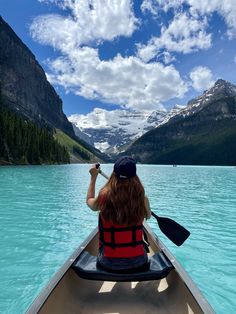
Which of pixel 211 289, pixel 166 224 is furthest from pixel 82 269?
pixel 211 289

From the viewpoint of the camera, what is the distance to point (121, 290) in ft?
24.4

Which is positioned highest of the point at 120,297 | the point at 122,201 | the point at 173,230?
the point at 122,201

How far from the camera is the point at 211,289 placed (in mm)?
10727

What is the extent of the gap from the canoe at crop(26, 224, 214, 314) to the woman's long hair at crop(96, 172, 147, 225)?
1171 millimetres

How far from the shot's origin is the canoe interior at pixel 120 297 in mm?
6348

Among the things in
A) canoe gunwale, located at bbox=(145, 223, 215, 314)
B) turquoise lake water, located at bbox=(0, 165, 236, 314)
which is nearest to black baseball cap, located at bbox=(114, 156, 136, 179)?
canoe gunwale, located at bbox=(145, 223, 215, 314)

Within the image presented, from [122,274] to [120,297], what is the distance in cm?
74

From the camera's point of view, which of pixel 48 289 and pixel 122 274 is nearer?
pixel 48 289

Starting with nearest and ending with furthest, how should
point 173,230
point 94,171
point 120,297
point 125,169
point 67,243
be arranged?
point 125,169, point 120,297, point 94,171, point 173,230, point 67,243

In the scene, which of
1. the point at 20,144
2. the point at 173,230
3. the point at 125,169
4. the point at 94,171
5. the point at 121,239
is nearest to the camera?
the point at 125,169

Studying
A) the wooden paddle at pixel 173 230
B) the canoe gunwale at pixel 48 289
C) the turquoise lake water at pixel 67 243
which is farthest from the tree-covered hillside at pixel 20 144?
the canoe gunwale at pixel 48 289

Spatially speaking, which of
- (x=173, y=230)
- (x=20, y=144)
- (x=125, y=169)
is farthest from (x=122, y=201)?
(x=20, y=144)

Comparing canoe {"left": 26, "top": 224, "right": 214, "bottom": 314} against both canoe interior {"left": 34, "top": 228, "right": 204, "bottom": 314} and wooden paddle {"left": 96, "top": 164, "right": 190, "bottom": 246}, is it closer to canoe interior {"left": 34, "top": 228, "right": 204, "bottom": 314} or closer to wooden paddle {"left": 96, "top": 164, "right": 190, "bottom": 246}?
canoe interior {"left": 34, "top": 228, "right": 204, "bottom": 314}

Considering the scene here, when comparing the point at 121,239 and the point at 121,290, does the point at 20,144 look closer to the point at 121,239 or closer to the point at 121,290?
the point at 121,290
